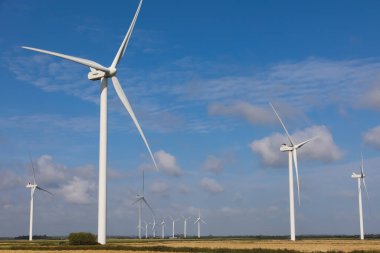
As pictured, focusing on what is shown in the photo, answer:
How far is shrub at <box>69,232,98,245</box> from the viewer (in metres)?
73.6

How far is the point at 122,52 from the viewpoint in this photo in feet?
249

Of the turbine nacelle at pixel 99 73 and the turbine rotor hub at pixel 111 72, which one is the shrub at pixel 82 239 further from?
the turbine rotor hub at pixel 111 72

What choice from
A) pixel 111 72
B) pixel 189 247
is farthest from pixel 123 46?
pixel 189 247

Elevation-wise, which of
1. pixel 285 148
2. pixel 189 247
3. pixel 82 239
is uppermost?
pixel 285 148

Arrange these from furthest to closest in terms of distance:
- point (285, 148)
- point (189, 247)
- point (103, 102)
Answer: point (285, 148), point (103, 102), point (189, 247)

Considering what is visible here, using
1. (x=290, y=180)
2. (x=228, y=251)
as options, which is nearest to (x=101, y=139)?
(x=228, y=251)

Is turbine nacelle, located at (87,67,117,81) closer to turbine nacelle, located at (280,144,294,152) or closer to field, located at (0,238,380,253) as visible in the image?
field, located at (0,238,380,253)

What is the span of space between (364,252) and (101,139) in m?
35.3

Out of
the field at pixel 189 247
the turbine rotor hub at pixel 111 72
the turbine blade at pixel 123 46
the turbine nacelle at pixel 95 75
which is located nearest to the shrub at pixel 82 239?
the field at pixel 189 247

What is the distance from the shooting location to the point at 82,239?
74438 millimetres

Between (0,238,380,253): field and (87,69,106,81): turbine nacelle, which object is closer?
(0,238,380,253): field

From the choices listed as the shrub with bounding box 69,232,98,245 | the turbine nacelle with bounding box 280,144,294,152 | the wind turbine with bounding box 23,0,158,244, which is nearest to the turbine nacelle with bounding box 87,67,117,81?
the wind turbine with bounding box 23,0,158,244

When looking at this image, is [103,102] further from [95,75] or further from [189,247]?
[189,247]

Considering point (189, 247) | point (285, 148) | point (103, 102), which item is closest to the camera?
point (189, 247)
